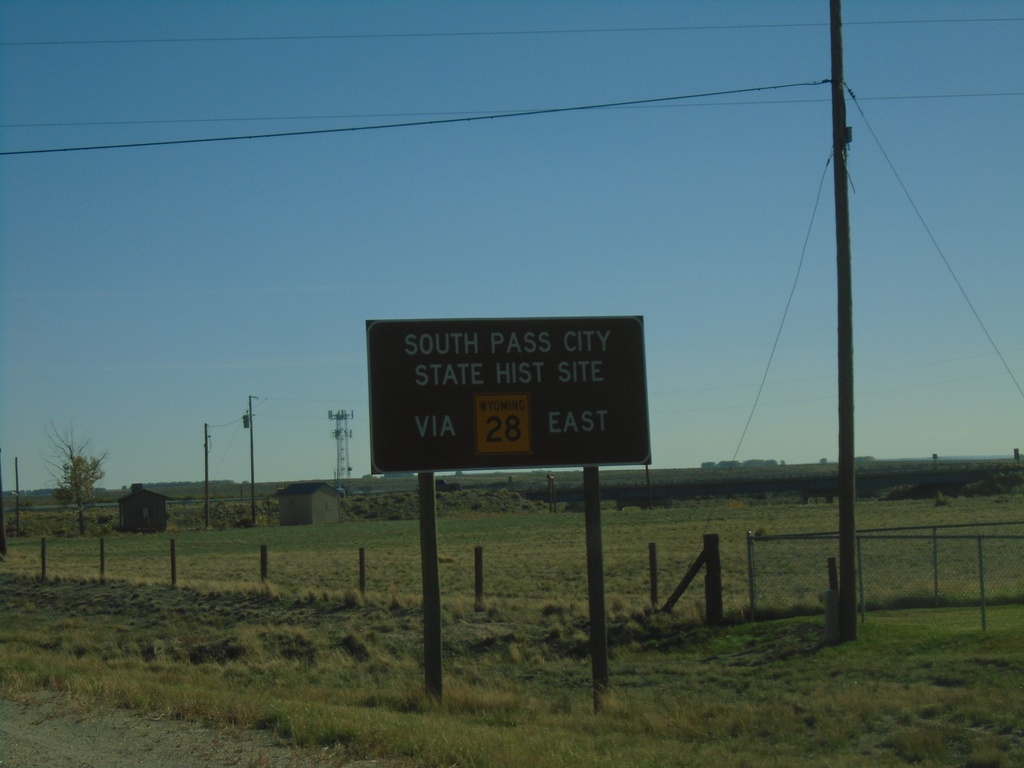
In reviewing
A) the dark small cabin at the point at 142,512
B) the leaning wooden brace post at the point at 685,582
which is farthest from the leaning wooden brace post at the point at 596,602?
the dark small cabin at the point at 142,512

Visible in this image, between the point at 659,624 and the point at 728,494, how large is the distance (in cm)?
8305

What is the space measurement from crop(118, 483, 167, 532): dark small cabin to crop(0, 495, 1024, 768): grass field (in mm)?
46179

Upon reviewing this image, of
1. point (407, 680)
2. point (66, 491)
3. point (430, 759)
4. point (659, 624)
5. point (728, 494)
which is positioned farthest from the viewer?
point (728, 494)

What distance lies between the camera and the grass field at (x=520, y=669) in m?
9.37

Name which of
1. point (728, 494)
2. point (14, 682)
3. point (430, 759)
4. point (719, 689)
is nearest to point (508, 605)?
point (719, 689)

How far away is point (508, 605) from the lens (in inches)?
856

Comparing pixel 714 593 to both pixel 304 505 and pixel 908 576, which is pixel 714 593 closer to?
pixel 908 576

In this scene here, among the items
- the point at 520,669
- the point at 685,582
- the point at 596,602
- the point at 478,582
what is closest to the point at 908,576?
the point at 685,582

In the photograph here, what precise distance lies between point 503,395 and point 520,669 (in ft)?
18.3

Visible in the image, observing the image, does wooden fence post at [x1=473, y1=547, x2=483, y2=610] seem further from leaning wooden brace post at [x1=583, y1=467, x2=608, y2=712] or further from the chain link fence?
leaning wooden brace post at [x1=583, y1=467, x2=608, y2=712]

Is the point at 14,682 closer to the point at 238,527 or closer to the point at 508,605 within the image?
the point at 508,605

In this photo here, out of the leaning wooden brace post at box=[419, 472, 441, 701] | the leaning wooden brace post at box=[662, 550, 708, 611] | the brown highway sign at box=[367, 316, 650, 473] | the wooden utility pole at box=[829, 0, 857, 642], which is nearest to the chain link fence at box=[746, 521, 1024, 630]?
the leaning wooden brace post at box=[662, 550, 708, 611]

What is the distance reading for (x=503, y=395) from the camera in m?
12.9

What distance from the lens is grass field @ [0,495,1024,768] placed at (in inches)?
369
